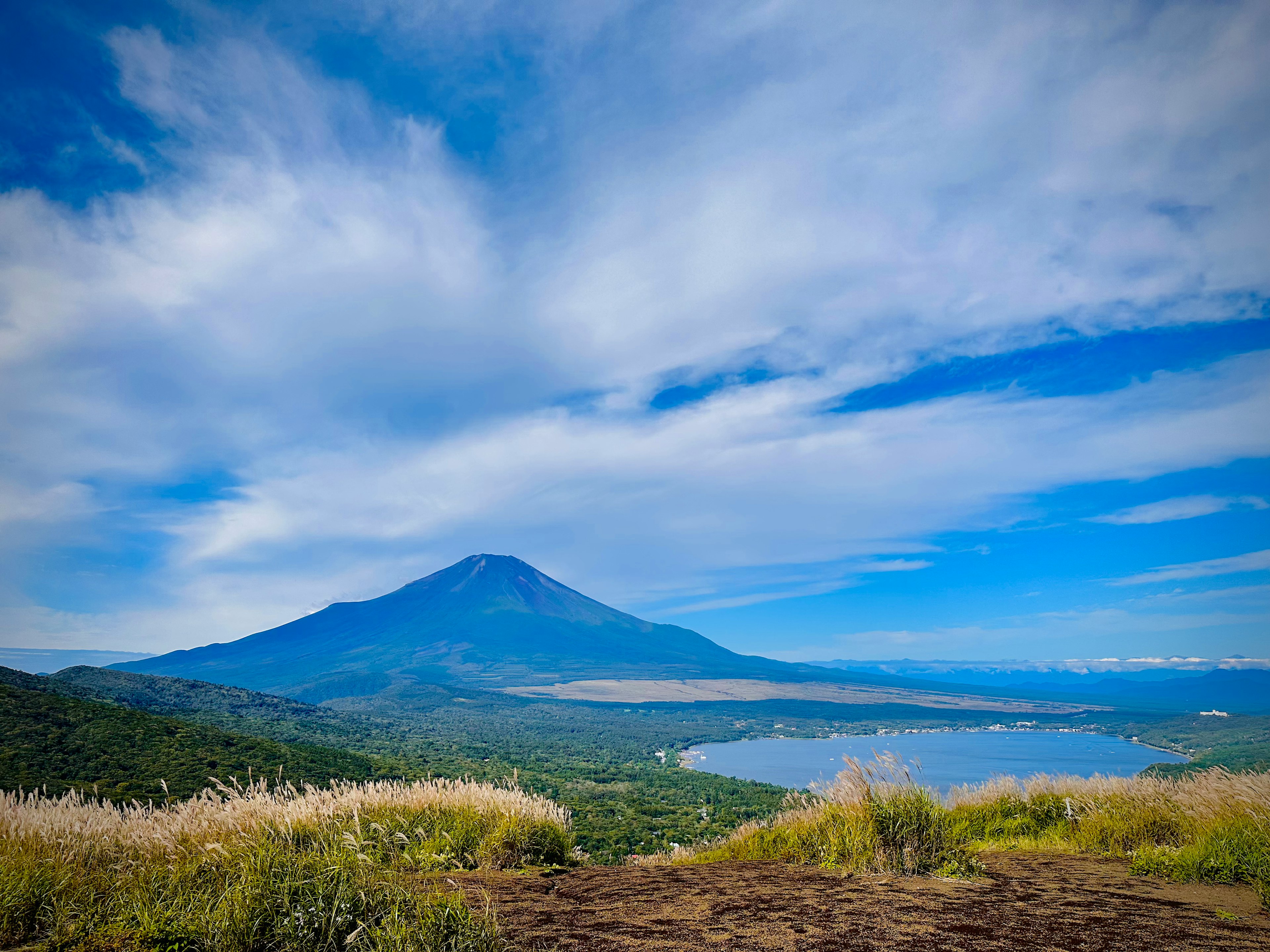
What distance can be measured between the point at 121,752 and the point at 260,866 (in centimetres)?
3244

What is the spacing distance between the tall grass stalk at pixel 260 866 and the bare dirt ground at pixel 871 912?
2.57 feet

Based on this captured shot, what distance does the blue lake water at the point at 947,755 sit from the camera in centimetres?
7969

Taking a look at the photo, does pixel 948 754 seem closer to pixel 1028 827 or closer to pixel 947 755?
pixel 947 755

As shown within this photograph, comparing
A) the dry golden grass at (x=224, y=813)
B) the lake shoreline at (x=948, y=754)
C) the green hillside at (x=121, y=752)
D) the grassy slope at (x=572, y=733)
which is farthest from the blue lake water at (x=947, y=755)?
the dry golden grass at (x=224, y=813)

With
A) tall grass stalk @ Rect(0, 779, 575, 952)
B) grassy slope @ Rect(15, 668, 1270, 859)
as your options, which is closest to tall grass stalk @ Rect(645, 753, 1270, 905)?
tall grass stalk @ Rect(0, 779, 575, 952)

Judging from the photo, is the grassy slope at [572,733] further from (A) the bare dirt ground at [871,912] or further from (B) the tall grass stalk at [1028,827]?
(B) the tall grass stalk at [1028,827]

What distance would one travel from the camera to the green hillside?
949 inches

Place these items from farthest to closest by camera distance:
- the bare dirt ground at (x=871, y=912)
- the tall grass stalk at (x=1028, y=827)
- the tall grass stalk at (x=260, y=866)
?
1. the tall grass stalk at (x=1028, y=827)
2. the bare dirt ground at (x=871, y=912)
3. the tall grass stalk at (x=260, y=866)

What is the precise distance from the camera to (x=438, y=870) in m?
6.58

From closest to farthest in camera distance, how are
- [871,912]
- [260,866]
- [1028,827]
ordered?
1. [260,866]
2. [871,912]
3. [1028,827]

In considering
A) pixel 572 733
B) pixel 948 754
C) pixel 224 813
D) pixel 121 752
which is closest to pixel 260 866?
pixel 224 813

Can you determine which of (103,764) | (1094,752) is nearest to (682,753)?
(1094,752)

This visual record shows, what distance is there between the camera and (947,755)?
336 feet

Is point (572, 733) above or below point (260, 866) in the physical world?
below
